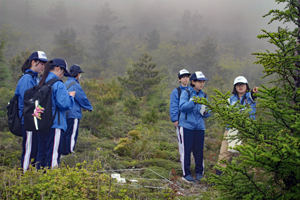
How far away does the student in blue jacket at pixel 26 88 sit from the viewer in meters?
3.19

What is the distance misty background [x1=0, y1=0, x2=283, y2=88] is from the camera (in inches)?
1462

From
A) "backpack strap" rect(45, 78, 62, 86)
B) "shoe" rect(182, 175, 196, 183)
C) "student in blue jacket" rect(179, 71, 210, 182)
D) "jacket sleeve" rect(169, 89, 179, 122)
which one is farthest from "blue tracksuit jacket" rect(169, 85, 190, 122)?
"backpack strap" rect(45, 78, 62, 86)

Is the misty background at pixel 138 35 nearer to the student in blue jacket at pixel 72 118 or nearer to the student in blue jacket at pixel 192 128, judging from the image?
the student in blue jacket at pixel 72 118

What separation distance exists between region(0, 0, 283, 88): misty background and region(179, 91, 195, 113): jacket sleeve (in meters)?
9.20

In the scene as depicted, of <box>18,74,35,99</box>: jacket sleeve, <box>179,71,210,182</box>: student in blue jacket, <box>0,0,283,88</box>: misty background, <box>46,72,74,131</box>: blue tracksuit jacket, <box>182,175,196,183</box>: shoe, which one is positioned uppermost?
<box>0,0,283,88</box>: misty background

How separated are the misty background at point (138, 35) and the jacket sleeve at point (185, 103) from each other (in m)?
9.20

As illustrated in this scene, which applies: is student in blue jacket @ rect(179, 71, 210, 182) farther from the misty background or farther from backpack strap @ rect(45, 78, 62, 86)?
the misty background

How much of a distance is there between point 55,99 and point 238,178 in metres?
2.56

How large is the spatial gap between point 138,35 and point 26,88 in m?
64.2

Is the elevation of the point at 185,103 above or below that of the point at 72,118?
above

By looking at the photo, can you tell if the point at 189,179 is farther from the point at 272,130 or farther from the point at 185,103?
the point at 272,130

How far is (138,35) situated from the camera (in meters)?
64.4

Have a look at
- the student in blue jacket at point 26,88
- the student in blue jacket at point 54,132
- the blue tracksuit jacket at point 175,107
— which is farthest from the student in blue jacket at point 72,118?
the blue tracksuit jacket at point 175,107

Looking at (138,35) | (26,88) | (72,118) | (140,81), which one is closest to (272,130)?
(26,88)
